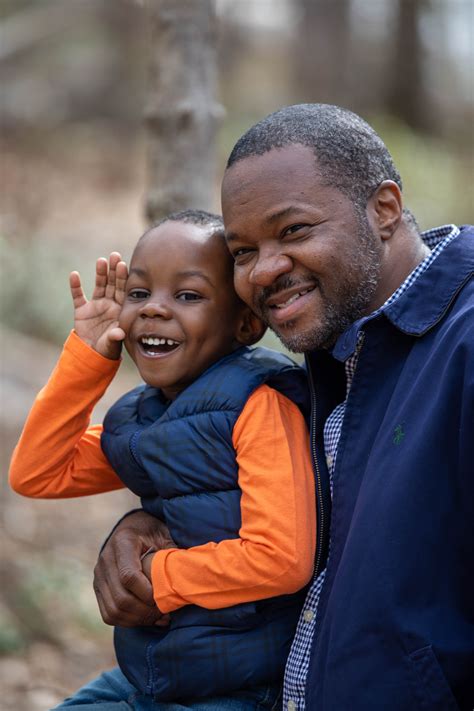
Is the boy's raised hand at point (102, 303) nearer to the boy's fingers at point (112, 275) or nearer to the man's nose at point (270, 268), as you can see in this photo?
the boy's fingers at point (112, 275)

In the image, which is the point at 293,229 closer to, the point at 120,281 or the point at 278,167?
the point at 278,167

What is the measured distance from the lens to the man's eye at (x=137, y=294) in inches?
113

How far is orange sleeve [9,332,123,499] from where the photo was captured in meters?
2.94

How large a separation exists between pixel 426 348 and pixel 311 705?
948mm

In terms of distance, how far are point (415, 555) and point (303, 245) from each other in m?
0.91

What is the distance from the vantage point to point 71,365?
2949 millimetres

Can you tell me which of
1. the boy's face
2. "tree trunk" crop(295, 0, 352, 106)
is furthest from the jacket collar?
"tree trunk" crop(295, 0, 352, 106)

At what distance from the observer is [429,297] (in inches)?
92.0

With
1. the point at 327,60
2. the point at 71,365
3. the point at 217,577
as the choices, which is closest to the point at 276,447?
the point at 217,577

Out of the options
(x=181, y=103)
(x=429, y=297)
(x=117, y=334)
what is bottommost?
(x=429, y=297)

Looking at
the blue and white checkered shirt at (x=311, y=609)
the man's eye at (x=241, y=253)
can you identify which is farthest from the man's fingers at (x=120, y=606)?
the man's eye at (x=241, y=253)

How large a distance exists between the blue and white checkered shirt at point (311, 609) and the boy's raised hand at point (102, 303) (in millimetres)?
800

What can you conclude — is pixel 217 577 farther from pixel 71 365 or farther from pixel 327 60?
pixel 327 60

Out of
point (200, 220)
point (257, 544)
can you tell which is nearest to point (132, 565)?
point (257, 544)
